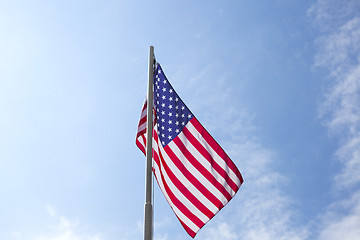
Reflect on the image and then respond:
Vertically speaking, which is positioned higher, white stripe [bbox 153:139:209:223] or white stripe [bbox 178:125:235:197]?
white stripe [bbox 178:125:235:197]

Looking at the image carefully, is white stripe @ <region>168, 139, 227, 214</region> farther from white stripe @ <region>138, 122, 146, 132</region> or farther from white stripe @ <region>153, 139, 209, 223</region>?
white stripe @ <region>138, 122, 146, 132</region>

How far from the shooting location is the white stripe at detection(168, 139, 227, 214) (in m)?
12.6

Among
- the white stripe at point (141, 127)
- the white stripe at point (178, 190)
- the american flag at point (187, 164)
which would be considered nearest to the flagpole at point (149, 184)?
the american flag at point (187, 164)

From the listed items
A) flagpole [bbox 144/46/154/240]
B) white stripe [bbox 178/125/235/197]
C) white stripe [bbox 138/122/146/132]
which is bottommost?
flagpole [bbox 144/46/154/240]

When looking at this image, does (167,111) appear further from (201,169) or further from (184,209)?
(184,209)

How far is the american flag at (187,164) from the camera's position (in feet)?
40.9

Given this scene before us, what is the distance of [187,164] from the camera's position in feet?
42.5

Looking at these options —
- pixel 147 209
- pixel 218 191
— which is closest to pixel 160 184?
pixel 218 191

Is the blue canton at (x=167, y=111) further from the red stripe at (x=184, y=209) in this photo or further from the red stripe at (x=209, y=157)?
the red stripe at (x=184, y=209)

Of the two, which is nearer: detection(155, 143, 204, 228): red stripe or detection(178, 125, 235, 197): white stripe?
detection(155, 143, 204, 228): red stripe

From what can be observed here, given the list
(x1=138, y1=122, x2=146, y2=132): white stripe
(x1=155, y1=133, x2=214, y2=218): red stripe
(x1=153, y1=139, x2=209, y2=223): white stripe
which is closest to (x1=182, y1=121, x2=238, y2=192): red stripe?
(x1=155, y1=133, x2=214, y2=218): red stripe

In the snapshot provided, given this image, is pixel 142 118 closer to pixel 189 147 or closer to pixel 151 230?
pixel 189 147

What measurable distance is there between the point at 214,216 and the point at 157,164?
2.27 metres

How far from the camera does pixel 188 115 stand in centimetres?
1338
